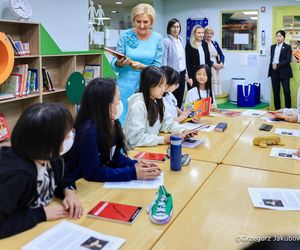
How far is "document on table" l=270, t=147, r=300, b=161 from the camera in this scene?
6.95 feet

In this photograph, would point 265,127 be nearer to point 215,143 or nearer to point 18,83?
point 215,143

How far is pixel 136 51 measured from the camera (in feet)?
10.4

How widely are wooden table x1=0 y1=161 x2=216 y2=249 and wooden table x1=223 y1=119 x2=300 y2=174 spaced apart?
0.21 meters

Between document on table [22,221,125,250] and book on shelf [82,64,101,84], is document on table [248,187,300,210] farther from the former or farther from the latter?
book on shelf [82,64,101,84]

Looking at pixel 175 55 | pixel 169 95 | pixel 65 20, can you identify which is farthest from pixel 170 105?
pixel 65 20

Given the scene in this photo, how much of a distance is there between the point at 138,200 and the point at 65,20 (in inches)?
137

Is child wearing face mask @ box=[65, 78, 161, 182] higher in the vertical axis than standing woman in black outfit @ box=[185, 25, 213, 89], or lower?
lower

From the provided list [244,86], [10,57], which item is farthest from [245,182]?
[244,86]

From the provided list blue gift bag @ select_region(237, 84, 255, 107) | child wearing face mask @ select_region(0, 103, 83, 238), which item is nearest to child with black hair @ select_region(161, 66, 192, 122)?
child wearing face mask @ select_region(0, 103, 83, 238)

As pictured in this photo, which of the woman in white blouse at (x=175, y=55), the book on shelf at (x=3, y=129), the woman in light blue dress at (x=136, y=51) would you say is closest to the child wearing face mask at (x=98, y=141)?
the woman in light blue dress at (x=136, y=51)

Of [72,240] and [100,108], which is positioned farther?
[100,108]

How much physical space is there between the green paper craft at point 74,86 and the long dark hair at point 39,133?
3.02 metres

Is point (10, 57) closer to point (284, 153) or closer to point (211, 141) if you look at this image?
point (211, 141)

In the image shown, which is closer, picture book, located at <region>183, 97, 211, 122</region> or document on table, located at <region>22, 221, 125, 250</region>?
document on table, located at <region>22, 221, 125, 250</region>
